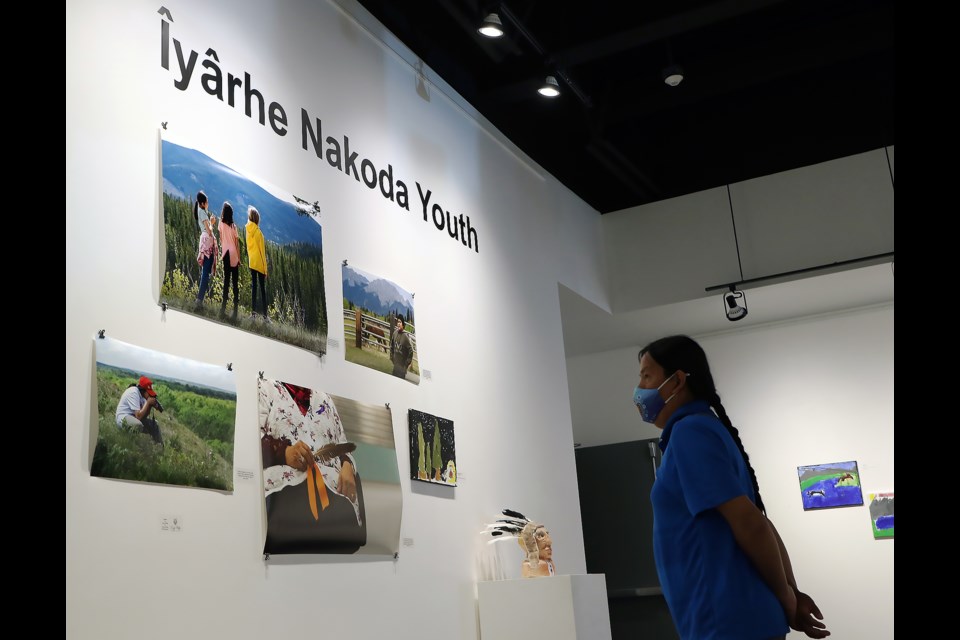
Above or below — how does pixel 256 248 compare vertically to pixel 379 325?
above

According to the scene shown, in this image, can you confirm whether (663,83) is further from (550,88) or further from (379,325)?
(379,325)

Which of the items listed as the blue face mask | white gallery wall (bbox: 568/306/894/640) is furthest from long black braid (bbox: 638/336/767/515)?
white gallery wall (bbox: 568/306/894/640)

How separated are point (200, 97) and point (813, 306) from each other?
18.1 feet

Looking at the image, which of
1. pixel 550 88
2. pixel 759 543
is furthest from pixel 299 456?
pixel 550 88

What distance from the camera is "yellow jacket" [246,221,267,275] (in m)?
3.05

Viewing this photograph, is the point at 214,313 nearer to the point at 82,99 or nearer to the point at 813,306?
the point at 82,99

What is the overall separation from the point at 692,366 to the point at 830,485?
204 inches

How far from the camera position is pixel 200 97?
9.77 ft

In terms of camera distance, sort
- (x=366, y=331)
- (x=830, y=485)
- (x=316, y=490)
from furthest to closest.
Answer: (x=830, y=485) < (x=366, y=331) < (x=316, y=490)

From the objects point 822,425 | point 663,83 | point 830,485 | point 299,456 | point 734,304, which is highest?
point 663,83

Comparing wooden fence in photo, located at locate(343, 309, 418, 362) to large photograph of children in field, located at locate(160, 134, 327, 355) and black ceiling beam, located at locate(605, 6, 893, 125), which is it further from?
black ceiling beam, located at locate(605, 6, 893, 125)

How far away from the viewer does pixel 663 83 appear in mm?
5598

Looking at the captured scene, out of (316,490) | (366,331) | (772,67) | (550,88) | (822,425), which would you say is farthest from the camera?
(822,425)

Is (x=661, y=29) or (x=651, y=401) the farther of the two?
(x=661, y=29)
